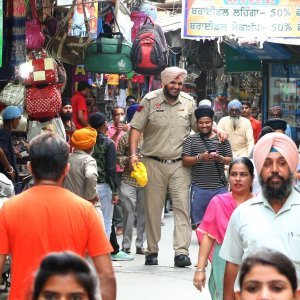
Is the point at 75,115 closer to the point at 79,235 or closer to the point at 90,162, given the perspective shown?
the point at 90,162

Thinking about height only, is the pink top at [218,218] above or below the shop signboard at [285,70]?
below

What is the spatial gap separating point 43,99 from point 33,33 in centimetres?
91

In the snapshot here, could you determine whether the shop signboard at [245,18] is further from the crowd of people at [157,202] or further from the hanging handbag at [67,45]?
the hanging handbag at [67,45]

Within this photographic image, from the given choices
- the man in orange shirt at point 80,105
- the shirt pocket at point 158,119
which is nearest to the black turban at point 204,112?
the shirt pocket at point 158,119

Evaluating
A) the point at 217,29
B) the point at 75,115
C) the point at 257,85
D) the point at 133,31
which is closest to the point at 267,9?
the point at 217,29

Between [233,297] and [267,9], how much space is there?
1126cm

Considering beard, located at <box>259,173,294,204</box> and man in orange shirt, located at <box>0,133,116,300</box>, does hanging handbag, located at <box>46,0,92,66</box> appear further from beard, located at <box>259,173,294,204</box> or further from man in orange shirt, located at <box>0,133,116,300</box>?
man in orange shirt, located at <box>0,133,116,300</box>

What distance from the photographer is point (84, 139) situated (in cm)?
1138

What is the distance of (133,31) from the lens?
16844 mm

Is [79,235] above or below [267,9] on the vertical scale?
below

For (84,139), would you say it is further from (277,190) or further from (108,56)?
(277,190)

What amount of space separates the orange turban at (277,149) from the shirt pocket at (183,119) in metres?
6.09

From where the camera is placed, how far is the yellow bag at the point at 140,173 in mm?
12422

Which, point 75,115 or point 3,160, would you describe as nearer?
point 3,160
